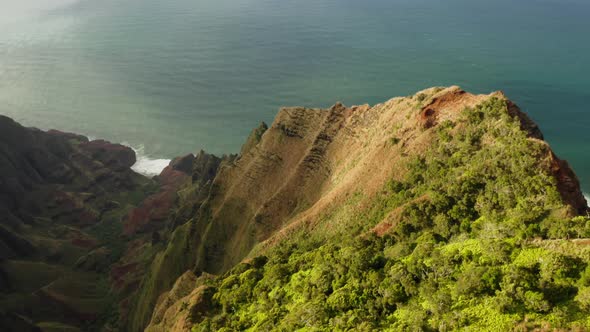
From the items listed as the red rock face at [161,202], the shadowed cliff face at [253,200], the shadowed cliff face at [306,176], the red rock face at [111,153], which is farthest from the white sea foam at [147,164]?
the shadowed cliff face at [306,176]

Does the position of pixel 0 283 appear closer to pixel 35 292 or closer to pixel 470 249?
pixel 35 292

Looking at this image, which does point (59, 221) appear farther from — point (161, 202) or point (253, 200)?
point (253, 200)

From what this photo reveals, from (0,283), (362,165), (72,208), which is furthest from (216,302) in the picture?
(72,208)

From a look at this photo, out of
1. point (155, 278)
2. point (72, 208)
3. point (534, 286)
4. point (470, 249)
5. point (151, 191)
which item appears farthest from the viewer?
point (151, 191)

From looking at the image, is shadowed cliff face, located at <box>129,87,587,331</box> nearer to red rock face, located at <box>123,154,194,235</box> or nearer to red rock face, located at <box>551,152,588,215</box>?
red rock face, located at <box>551,152,588,215</box>

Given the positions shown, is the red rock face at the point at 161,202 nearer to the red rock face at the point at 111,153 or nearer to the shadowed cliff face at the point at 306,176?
the red rock face at the point at 111,153

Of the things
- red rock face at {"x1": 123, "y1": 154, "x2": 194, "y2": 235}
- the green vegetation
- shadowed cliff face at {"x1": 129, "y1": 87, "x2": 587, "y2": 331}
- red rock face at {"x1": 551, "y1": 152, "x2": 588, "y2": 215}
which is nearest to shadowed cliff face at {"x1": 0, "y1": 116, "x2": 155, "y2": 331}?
red rock face at {"x1": 123, "y1": 154, "x2": 194, "y2": 235}

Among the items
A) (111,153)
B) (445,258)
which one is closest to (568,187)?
(445,258)
